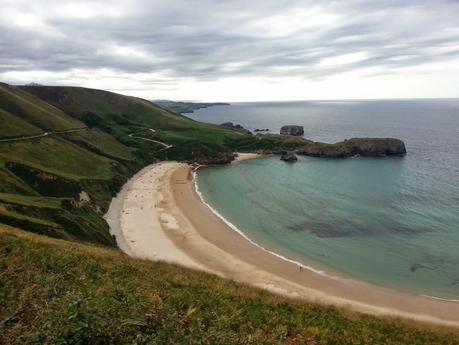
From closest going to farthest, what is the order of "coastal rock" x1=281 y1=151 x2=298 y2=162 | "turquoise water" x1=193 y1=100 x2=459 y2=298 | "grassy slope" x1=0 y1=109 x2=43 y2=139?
1. "turquoise water" x1=193 y1=100 x2=459 y2=298
2. "grassy slope" x1=0 y1=109 x2=43 y2=139
3. "coastal rock" x1=281 y1=151 x2=298 y2=162

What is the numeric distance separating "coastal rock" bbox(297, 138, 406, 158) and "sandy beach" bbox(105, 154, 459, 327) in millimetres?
78978

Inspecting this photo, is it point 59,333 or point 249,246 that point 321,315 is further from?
point 249,246

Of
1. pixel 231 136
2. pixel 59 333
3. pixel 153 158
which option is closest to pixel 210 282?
pixel 59 333

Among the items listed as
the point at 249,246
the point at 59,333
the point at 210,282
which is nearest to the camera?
the point at 59,333

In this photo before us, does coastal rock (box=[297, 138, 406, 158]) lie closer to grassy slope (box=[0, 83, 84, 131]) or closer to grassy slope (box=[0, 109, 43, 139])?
grassy slope (box=[0, 83, 84, 131])

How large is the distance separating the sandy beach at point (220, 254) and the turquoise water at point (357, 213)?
354cm

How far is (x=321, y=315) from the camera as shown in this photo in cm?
2567

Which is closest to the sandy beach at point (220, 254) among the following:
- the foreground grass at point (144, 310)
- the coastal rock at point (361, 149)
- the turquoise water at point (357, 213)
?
the turquoise water at point (357, 213)

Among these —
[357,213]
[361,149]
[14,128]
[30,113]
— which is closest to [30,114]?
[30,113]

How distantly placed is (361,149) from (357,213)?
8521cm

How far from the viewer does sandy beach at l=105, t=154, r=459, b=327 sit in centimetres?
4747

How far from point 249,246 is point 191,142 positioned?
10251 centimetres

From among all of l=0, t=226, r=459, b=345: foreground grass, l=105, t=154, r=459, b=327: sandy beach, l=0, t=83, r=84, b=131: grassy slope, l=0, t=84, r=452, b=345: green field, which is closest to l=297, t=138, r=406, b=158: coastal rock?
l=105, t=154, r=459, b=327: sandy beach

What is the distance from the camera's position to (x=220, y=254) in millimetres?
61594
